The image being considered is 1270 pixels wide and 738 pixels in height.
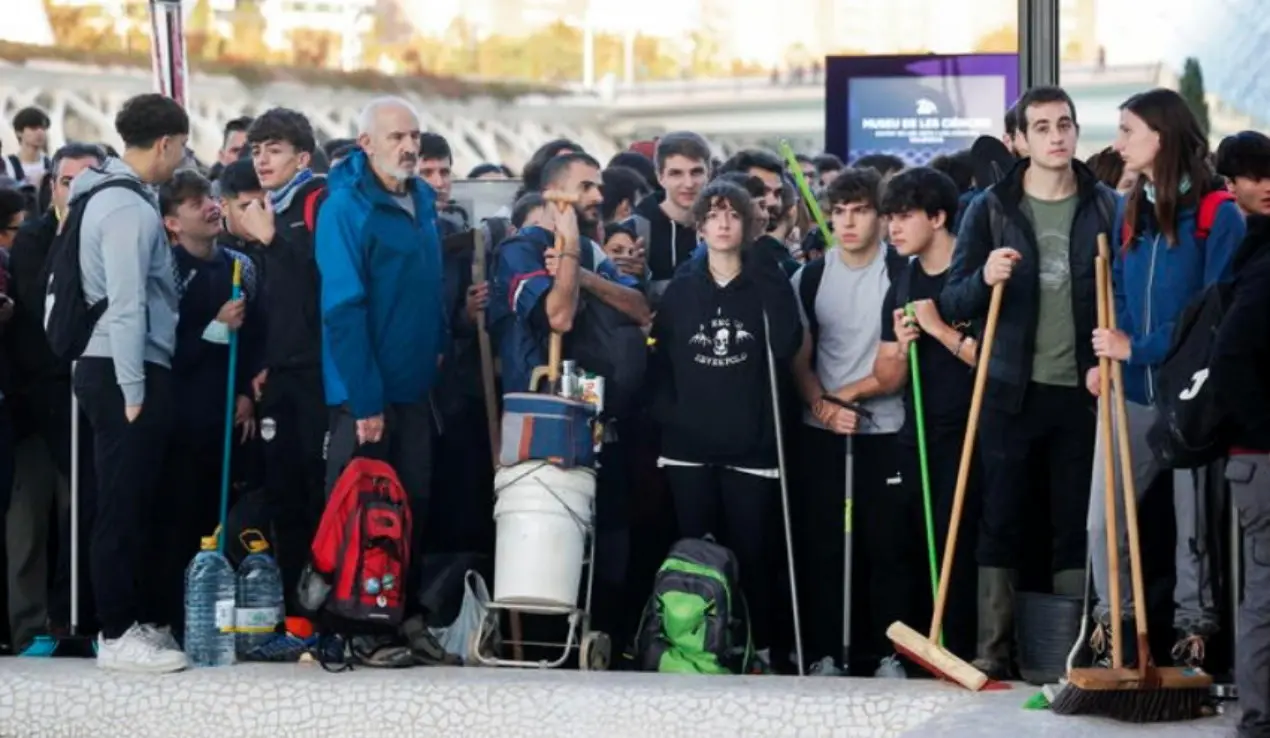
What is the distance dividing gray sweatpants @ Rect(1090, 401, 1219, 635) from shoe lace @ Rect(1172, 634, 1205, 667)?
0.09ft

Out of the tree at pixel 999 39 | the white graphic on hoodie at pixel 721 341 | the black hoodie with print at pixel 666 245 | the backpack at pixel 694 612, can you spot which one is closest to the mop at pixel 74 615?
the backpack at pixel 694 612

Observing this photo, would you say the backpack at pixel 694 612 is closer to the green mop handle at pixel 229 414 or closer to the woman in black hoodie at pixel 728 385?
the woman in black hoodie at pixel 728 385

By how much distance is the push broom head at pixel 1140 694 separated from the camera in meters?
7.53

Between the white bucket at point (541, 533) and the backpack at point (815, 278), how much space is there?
104 cm

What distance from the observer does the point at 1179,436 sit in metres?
7.18

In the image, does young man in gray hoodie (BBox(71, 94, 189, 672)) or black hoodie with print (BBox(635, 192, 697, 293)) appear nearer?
young man in gray hoodie (BBox(71, 94, 189, 672))

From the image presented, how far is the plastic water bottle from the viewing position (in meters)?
8.73

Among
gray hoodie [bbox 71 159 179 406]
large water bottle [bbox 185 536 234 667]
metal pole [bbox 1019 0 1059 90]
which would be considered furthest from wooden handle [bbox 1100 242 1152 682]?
gray hoodie [bbox 71 159 179 406]

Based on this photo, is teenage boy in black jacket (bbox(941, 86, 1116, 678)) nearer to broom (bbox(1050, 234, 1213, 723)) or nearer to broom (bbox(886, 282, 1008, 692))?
broom (bbox(886, 282, 1008, 692))

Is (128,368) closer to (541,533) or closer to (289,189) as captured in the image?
(289,189)

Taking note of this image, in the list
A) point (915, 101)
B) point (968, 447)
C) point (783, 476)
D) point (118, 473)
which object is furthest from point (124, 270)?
point (915, 101)

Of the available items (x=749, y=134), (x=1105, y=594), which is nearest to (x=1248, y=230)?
(x=1105, y=594)

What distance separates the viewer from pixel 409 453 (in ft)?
29.0

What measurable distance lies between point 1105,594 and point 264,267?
334 centimetres
